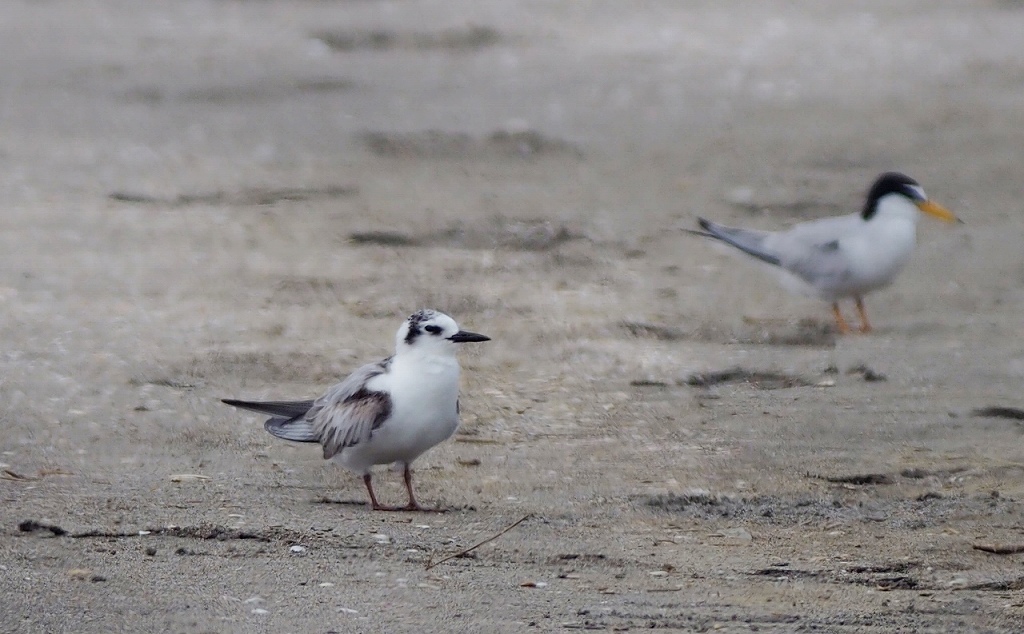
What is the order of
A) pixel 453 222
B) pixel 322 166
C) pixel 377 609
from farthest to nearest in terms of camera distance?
pixel 322 166
pixel 453 222
pixel 377 609

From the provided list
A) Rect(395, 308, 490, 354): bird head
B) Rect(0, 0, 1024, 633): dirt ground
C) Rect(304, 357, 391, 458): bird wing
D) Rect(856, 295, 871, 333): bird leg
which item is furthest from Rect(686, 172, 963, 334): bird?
Rect(304, 357, 391, 458): bird wing

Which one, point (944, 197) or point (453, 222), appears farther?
point (944, 197)

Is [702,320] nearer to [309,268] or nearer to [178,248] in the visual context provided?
[309,268]

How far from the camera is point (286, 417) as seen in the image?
5.25 metres

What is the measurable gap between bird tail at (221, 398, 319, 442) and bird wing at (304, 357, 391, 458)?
0.11ft

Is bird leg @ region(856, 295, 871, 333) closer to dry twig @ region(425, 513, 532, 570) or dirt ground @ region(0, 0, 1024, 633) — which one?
dirt ground @ region(0, 0, 1024, 633)

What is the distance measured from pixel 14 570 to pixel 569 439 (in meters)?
2.11

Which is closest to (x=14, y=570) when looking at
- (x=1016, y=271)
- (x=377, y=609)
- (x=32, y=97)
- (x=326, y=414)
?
(x=377, y=609)

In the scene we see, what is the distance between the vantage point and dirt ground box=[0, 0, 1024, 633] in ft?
13.7

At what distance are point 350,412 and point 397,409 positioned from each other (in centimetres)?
18

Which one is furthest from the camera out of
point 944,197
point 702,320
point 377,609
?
point 944,197

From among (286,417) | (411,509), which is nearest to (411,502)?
(411,509)

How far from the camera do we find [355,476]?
17.6 feet

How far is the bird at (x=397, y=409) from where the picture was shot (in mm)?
4852
